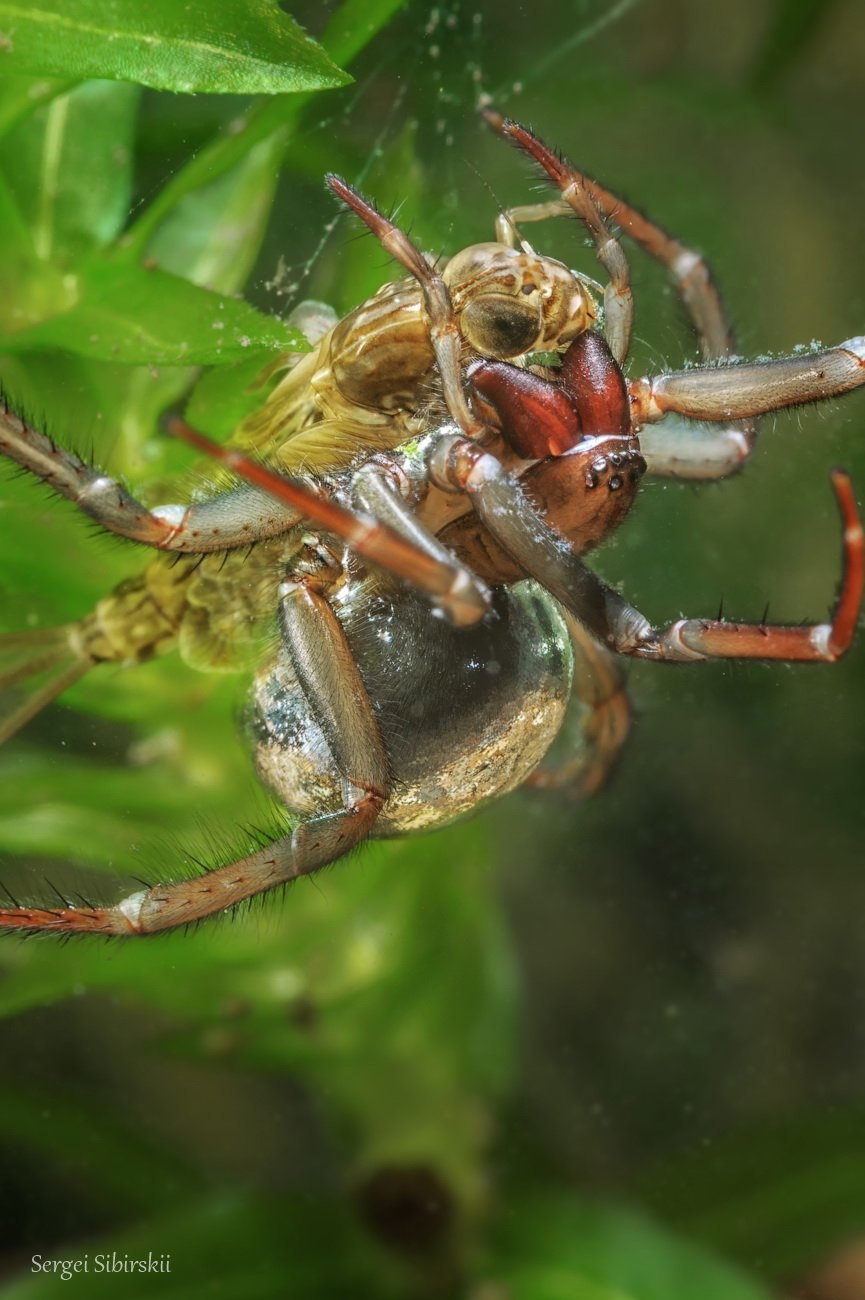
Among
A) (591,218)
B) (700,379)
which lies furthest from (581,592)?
(591,218)

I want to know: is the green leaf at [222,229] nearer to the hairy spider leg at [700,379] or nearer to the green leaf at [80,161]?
the green leaf at [80,161]

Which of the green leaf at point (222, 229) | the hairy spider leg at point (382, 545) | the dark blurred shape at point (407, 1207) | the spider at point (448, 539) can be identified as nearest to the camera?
the hairy spider leg at point (382, 545)

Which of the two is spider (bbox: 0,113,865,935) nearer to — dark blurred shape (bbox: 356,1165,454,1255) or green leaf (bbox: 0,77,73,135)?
green leaf (bbox: 0,77,73,135)

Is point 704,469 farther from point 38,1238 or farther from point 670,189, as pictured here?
point 38,1238

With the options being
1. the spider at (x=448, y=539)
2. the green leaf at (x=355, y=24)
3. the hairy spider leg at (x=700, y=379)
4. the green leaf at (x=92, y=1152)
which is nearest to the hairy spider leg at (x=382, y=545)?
the spider at (x=448, y=539)

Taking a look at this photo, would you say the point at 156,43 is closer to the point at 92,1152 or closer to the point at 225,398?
the point at 225,398

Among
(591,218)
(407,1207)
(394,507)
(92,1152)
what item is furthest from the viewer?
(407,1207)
